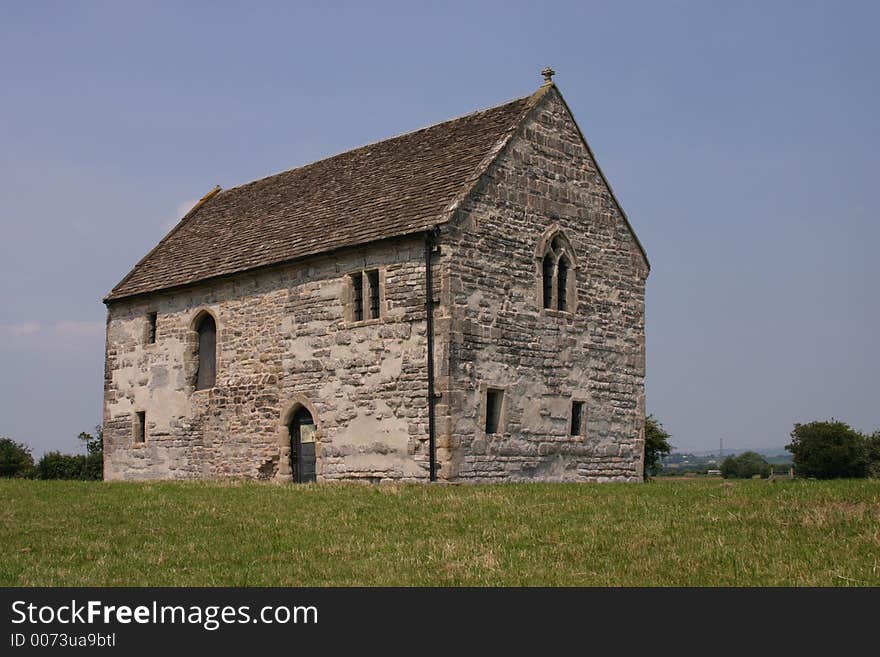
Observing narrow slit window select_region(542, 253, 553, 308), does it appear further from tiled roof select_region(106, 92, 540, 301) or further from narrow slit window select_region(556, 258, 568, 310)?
tiled roof select_region(106, 92, 540, 301)

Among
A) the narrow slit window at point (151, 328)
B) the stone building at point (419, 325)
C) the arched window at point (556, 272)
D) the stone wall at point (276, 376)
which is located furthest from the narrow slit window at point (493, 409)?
the narrow slit window at point (151, 328)

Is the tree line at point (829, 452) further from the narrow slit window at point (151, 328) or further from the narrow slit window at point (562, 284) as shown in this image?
the narrow slit window at point (151, 328)

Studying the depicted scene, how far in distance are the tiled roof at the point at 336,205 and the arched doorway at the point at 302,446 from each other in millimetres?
4082

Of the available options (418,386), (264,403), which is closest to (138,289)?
(264,403)

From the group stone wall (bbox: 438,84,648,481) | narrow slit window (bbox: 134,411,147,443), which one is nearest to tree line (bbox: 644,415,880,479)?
stone wall (bbox: 438,84,648,481)

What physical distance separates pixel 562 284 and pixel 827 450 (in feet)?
41.5

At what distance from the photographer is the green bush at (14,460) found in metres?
45.4

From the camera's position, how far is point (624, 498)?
721 inches

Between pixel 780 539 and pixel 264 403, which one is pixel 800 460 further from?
pixel 780 539

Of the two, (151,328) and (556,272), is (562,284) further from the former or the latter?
(151,328)

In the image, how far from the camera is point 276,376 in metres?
27.2

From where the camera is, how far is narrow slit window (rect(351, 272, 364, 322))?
2539 cm

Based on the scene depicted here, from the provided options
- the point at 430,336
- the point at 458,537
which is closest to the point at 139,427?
the point at 430,336

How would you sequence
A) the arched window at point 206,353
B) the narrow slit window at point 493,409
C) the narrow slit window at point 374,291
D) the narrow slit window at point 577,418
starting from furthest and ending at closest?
the arched window at point 206,353 < the narrow slit window at point 577,418 < the narrow slit window at point 374,291 < the narrow slit window at point 493,409
